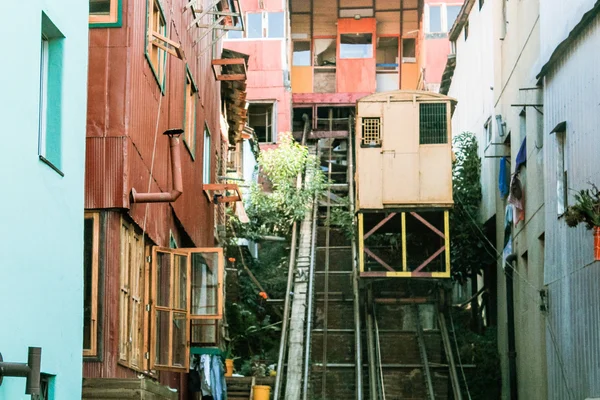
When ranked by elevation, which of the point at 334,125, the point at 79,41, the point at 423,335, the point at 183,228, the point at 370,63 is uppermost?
the point at 370,63

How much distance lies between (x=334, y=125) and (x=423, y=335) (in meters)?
19.9

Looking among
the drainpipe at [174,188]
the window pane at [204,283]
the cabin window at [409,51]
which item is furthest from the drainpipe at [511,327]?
the cabin window at [409,51]

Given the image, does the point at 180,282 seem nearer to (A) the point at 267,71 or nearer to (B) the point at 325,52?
(A) the point at 267,71

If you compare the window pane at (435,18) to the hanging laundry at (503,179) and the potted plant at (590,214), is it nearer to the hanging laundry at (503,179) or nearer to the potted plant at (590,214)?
the hanging laundry at (503,179)

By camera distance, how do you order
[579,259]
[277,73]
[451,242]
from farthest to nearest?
[277,73] < [451,242] < [579,259]

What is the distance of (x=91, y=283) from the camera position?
41.9 ft

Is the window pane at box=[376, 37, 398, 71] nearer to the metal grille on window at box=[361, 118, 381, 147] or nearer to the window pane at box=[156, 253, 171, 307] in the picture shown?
the metal grille on window at box=[361, 118, 381, 147]

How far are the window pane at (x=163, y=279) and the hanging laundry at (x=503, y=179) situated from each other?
10358 mm

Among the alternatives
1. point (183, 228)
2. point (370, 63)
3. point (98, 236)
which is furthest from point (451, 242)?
point (370, 63)

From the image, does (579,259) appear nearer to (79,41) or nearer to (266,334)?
(79,41)

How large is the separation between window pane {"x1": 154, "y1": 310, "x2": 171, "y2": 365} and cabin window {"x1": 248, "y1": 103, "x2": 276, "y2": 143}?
25183 mm

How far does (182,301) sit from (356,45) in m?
31.1

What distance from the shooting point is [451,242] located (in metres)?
26.7

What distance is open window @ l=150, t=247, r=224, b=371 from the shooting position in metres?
15.3
